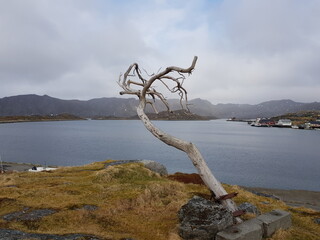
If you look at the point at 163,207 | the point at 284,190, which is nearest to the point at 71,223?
the point at 163,207

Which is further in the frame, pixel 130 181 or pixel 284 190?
pixel 284 190

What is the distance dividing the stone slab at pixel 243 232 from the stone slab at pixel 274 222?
552 mm

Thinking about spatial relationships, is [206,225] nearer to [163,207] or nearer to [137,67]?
[163,207]

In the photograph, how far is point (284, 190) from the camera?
2445 inches

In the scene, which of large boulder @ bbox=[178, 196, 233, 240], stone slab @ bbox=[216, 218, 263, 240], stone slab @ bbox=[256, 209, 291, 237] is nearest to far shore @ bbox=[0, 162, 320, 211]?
stone slab @ bbox=[256, 209, 291, 237]

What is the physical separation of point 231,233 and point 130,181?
2118 centimetres

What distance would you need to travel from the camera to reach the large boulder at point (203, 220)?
14609 millimetres

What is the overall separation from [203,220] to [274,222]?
475 cm

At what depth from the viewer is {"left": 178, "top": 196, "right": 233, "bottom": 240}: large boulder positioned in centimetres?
1461

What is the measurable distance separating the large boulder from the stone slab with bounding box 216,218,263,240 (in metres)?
0.52

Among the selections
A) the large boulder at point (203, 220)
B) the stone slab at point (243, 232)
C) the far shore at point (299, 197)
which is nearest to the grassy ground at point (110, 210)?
the large boulder at point (203, 220)

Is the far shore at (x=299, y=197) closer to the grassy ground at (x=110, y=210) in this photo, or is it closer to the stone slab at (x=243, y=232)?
the grassy ground at (x=110, y=210)

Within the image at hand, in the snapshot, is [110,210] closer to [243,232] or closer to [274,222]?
[243,232]

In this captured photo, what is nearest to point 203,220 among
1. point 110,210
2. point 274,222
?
point 274,222
